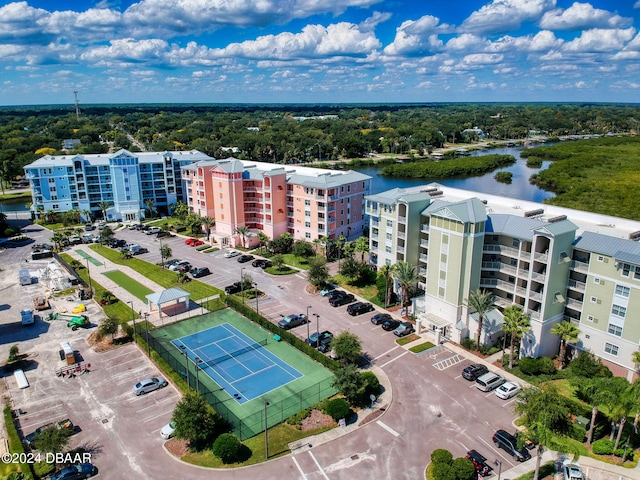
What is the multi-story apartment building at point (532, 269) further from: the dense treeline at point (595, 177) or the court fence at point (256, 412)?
the dense treeline at point (595, 177)

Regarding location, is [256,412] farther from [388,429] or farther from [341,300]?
[341,300]

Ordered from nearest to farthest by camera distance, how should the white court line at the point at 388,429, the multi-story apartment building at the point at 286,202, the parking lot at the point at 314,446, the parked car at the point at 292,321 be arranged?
the parking lot at the point at 314,446, the white court line at the point at 388,429, the parked car at the point at 292,321, the multi-story apartment building at the point at 286,202

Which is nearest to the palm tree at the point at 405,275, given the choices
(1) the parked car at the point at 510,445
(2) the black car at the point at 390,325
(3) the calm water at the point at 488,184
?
(2) the black car at the point at 390,325

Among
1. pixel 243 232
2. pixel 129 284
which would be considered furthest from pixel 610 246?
pixel 129 284

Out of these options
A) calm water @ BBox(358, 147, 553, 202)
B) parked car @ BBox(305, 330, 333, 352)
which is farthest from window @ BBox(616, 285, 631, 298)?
calm water @ BBox(358, 147, 553, 202)

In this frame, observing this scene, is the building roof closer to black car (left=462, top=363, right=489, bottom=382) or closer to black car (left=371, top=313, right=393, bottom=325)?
black car (left=462, top=363, right=489, bottom=382)
